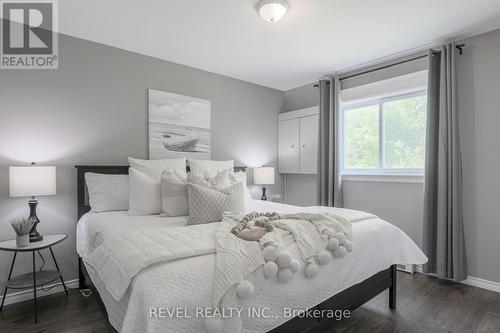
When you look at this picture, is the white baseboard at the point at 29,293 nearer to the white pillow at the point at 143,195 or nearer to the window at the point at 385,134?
the white pillow at the point at 143,195

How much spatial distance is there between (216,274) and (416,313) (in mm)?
1878

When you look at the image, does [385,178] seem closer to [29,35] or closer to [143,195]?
[143,195]

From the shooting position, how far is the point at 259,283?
128 cm

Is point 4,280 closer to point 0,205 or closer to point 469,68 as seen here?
point 0,205

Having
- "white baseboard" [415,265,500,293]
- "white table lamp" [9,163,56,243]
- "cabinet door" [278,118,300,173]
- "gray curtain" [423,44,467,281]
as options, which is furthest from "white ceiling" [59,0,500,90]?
"white baseboard" [415,265,500,293]

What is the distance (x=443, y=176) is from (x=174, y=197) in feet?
8.64

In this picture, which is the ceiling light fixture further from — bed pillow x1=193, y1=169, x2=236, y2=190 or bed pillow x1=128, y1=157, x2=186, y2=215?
bed pillow x1=128, y1=157, x2=186, y2=215

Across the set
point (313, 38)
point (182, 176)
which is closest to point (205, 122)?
point (182, 176)

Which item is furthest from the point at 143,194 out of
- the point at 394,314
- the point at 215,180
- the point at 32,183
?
the point at 394,314

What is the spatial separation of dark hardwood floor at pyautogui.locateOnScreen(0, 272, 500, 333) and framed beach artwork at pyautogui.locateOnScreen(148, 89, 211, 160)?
1658 millimetres

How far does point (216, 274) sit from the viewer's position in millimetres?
1183

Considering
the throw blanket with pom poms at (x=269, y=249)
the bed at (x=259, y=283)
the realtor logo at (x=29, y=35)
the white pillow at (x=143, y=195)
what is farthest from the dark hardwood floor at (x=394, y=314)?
the realtor logo at (x=29, y=35)

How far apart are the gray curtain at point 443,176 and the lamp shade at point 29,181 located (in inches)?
143

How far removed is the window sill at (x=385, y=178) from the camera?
3066 millimetres
